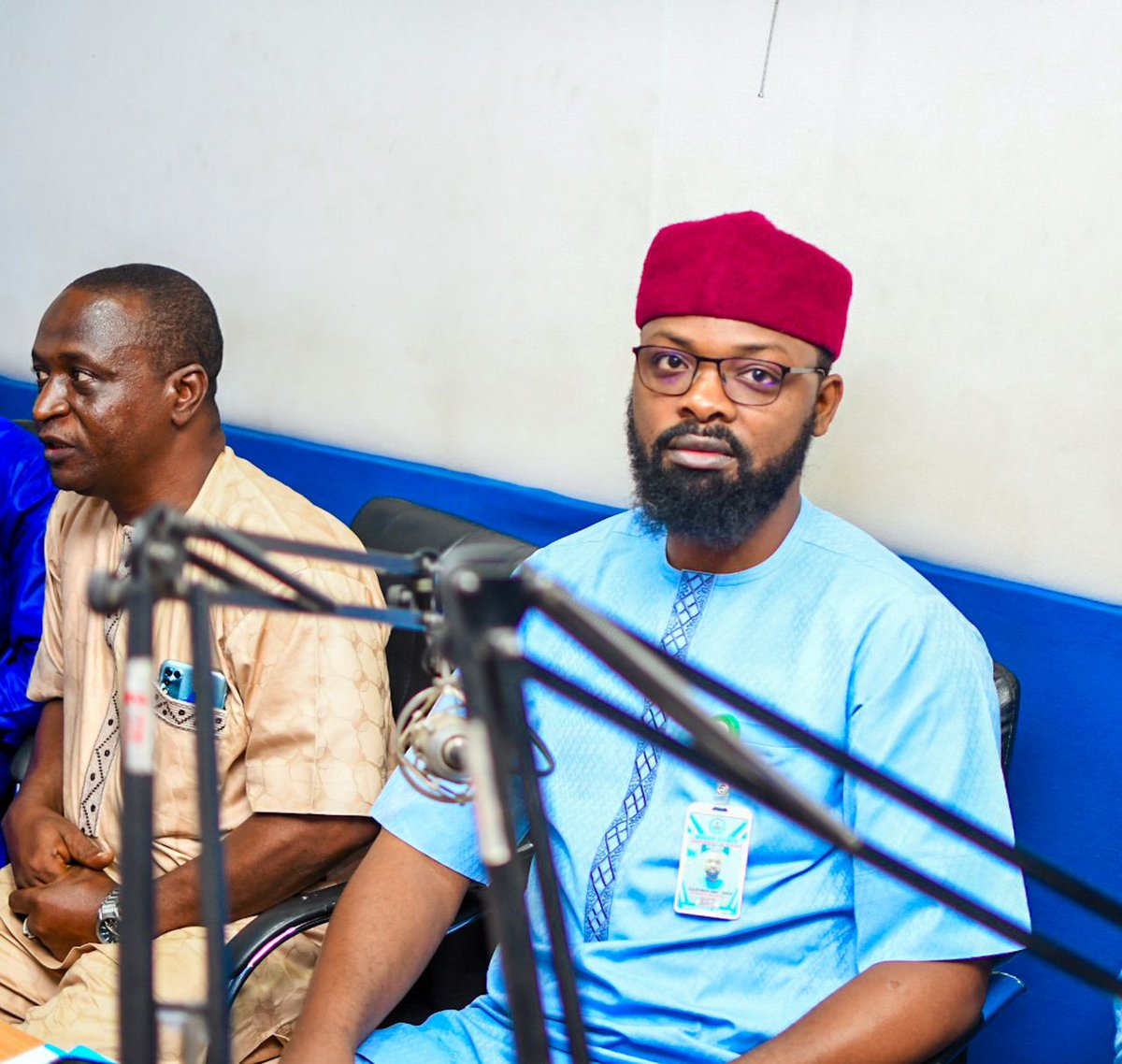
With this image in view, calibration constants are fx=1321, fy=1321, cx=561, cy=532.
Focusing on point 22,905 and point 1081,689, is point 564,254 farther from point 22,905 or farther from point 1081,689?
point 22,905

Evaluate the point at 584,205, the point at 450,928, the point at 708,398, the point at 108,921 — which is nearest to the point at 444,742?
the point at 708,398

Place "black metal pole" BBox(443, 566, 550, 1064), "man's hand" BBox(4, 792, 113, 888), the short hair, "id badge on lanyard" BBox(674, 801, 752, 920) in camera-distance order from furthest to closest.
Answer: the short hair < "man's hand" BBox(4, 792, 113, 888) < "id badge on lanyard" BBox(674, 801, 752, 920) < "black metal pole" BBox(443, 566, 550, 1064)

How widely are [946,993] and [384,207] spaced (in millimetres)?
1895

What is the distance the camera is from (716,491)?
1.61 m

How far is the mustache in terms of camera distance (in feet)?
5.41

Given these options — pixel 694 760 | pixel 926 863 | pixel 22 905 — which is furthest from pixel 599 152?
pixel 694 760

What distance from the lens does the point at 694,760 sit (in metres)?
0.64

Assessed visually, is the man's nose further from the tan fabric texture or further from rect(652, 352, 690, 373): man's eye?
the tan fabric texture

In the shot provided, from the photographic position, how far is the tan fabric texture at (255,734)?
1.82 metres

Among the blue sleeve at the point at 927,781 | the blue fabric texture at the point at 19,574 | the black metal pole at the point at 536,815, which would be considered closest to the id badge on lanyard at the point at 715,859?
the blue sleeve at the point at 927,781

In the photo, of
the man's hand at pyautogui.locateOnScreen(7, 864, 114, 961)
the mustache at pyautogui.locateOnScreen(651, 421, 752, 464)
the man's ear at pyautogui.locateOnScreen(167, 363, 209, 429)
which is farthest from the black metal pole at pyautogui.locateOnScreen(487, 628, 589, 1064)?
the man's ear at pyautogui.locateOnScreen(167, 363, 209, 429)

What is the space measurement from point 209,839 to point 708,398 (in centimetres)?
110

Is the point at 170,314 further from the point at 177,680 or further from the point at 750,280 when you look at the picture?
the point at 750,280

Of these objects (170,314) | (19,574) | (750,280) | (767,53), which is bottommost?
(19,574)
